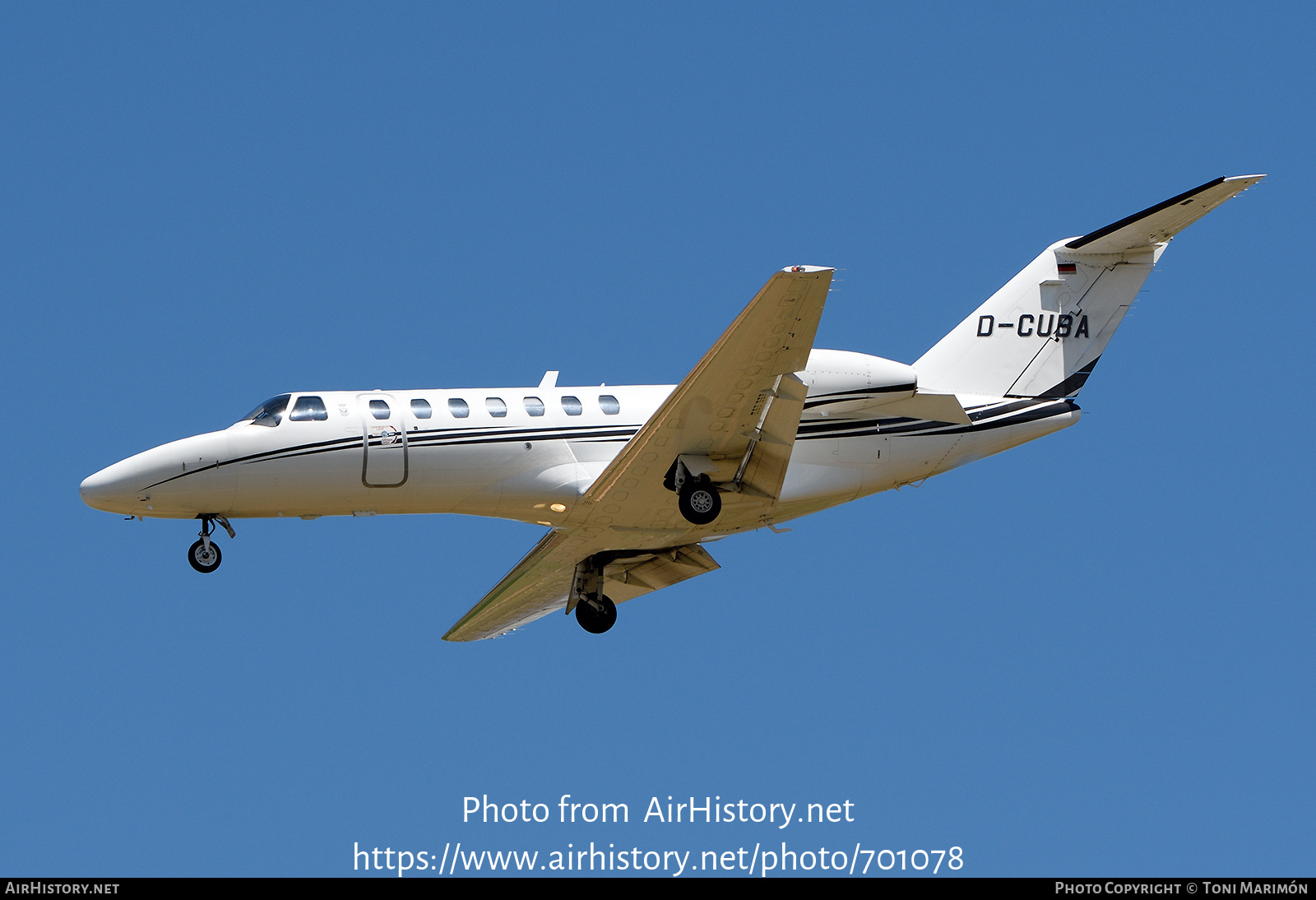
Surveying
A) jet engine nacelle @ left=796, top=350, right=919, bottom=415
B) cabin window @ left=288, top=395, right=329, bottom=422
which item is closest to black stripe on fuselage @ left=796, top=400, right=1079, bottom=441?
jet engine nacelle @ left=796, top=350, right=919, bottom=415

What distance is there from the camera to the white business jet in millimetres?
21516

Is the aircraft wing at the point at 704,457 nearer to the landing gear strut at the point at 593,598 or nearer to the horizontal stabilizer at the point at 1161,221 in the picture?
the landing gear strut at the point at 593,598

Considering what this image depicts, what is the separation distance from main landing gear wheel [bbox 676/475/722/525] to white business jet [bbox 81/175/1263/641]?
2cm

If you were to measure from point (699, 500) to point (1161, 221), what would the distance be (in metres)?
8.42

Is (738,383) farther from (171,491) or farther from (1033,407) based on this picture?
(171,491)

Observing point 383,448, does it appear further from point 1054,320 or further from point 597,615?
point 1054,320

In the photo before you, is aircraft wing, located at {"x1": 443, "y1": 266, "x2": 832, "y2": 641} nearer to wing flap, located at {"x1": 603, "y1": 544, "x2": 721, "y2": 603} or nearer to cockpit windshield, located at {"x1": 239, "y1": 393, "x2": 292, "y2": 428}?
wing flap, located at {"x1": 603, "y1": 544, "x2": 721, "y2": 603}

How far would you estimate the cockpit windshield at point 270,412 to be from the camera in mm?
22484

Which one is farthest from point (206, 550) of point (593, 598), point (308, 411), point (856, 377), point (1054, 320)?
point (1054, 320)

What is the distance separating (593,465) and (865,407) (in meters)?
3.92

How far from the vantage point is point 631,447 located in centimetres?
2131

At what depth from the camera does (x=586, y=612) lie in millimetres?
25203

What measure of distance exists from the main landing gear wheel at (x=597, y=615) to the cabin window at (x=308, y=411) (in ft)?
17.5
